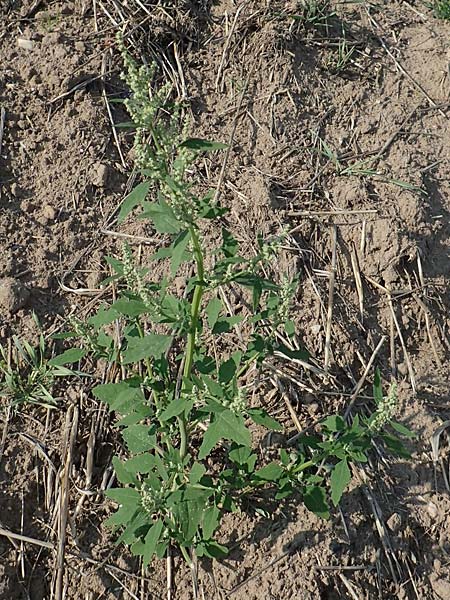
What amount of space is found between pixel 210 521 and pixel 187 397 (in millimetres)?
504

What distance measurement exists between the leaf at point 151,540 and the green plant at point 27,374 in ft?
2.86

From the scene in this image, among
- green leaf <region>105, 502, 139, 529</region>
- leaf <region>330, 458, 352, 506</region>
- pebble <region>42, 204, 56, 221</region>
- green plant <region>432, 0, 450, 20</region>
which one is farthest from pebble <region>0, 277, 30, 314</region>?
green plant <region>432, 0, 450, 20</region>

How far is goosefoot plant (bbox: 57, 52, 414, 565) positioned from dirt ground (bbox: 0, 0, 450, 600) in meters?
0.23

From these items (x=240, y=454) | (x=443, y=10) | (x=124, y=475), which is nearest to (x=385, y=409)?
(x=240, y=454)

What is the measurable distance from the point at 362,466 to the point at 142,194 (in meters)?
1.66

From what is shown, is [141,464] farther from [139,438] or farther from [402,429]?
[402,429]

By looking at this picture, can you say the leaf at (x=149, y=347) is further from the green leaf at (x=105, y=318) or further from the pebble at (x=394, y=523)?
the pebble at (x=394, y=523)

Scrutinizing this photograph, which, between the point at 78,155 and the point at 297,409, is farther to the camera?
the point at 78,155

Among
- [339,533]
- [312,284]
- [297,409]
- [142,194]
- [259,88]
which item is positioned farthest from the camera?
[259,88]

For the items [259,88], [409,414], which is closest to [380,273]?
[409,414]

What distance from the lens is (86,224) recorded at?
3713 millimetres

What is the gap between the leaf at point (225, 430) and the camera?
224 cm

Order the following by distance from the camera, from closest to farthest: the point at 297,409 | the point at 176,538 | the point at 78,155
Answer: the point at 176,538 → the point at 297,409 → the point at 78,155

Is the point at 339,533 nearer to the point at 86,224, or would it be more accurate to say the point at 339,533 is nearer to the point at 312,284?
the point at 312,284
